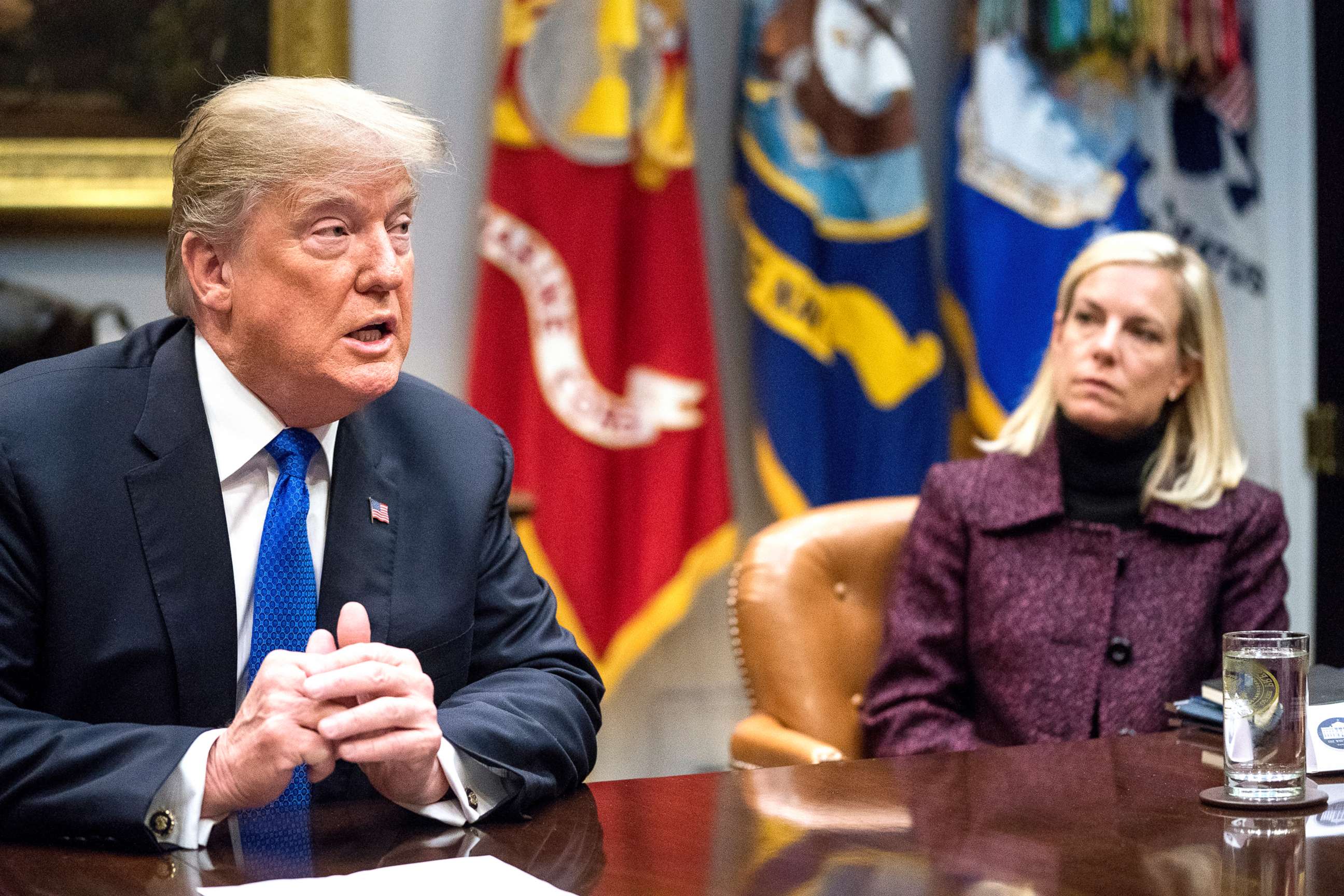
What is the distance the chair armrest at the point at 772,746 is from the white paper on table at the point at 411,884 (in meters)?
1.00

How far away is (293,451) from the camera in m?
1.67

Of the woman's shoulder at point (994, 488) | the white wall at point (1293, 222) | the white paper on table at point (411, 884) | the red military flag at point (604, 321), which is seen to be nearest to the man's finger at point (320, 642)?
the white paper on table at point (411, 884)

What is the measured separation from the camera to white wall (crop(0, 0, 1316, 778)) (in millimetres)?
3510

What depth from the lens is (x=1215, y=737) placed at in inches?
70.5

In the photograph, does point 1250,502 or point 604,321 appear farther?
point 604,321

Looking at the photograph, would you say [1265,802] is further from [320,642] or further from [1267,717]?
[320,642]

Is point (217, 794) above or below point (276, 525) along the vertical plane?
below

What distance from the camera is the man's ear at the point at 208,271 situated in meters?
1.67

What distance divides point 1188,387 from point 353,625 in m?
1.68

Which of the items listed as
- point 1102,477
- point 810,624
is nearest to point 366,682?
point 810,624

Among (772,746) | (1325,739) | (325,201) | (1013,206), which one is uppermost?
(325,201)

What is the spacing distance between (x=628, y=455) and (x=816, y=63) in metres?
1.02

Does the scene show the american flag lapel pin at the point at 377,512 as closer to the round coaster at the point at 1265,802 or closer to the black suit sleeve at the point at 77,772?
the black suit sleeve at the point at 77,772

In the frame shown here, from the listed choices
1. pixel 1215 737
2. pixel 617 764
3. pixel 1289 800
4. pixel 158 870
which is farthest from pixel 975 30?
pixel 158 870
